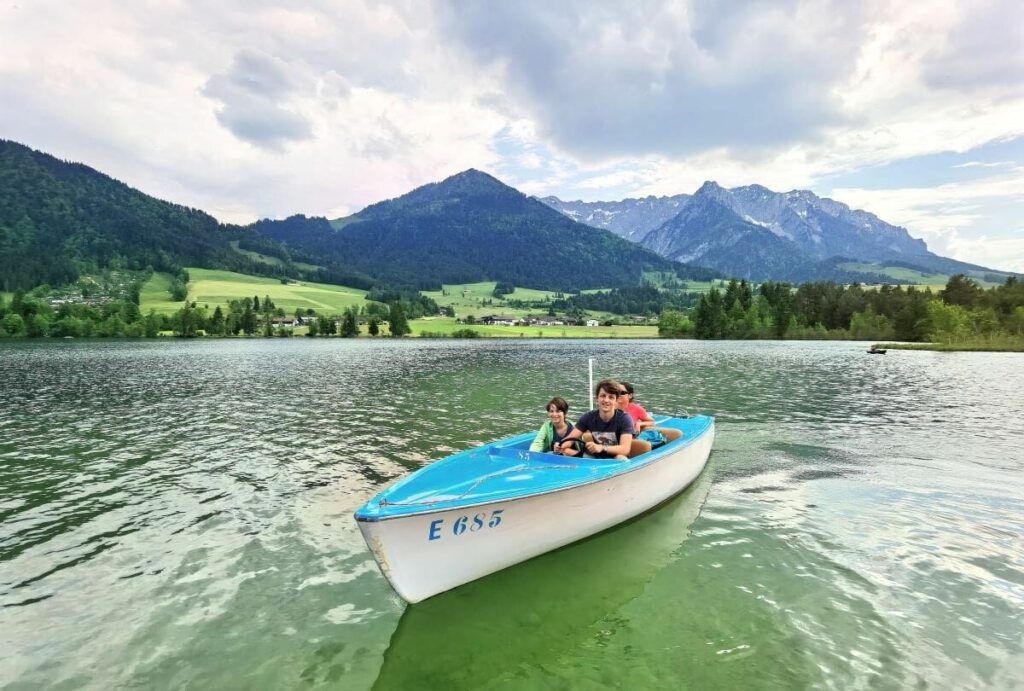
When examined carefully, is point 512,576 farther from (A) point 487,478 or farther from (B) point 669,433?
(B) point 669,433

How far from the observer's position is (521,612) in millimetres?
9016

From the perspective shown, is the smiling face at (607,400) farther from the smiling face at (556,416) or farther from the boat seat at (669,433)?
the boat seat at (669,433)

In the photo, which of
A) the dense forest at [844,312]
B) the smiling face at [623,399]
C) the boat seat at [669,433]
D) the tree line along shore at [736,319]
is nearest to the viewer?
the smiling face at [623,399]

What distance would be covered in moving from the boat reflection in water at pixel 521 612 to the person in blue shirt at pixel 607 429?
193 cm

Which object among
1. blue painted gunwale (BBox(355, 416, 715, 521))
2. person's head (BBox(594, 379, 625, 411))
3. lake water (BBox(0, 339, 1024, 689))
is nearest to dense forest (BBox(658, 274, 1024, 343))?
lake water (BBox(0, 339, 1024, 689))

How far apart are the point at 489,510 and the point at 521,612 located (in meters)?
1.87

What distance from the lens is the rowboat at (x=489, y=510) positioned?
8125mm

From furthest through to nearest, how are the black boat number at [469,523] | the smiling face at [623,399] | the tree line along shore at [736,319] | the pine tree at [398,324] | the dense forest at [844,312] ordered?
the pine tree at [398,324], the tree line along shore at [736,319], the dense forest at [844,312], the smiling face at [623,399], the black boat number at [469,523]

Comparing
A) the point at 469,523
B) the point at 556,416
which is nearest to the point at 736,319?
the point at 556,416

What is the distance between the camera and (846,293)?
158 m

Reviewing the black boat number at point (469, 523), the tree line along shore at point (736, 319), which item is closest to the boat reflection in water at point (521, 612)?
the black boat number at point (469, 523)

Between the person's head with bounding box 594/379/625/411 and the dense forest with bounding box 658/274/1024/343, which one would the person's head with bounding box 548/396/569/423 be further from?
the dense forest with bounding box 658/274/1024/343

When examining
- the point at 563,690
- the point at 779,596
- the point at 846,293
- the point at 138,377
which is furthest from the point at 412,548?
the point at 846,293

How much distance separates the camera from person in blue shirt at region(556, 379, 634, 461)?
1210cm
